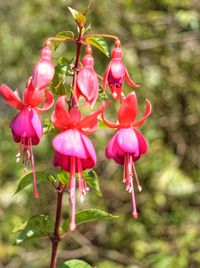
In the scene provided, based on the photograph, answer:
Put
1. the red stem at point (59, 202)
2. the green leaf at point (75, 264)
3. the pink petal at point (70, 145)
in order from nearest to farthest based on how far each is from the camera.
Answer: the pink petal at point (70, 145)
the red stem at point (59, 202)
the green leaf at point (75, 264)

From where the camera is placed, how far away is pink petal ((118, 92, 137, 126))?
94cm

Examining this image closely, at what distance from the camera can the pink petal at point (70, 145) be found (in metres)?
0.83

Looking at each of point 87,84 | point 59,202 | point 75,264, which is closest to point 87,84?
point 87,84

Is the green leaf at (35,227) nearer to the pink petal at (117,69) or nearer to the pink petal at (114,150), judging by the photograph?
the pink petal at (114,150)

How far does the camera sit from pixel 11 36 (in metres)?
3.62

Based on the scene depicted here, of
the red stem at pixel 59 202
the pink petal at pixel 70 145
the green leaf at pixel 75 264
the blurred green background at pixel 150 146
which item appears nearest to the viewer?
the pink petal at pixel 70 145

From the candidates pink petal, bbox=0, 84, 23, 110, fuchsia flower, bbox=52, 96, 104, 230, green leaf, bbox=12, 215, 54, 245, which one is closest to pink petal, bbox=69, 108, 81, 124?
fuchsia flower, bbox=52, 96, 104, 230

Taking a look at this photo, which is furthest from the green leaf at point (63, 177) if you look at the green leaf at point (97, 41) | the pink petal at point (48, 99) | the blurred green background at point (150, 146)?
the blurred green background at point (150, 146)

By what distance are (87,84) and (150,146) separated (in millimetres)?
2097

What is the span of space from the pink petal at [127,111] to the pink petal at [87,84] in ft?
0.20

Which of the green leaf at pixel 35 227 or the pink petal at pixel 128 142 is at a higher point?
the pink petal at pixel 128 142

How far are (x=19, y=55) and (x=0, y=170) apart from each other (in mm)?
743

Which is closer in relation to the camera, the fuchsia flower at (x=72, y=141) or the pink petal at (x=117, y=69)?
the fuchsia flower at (x=72, y=141)

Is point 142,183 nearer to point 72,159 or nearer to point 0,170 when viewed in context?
point 0,170
